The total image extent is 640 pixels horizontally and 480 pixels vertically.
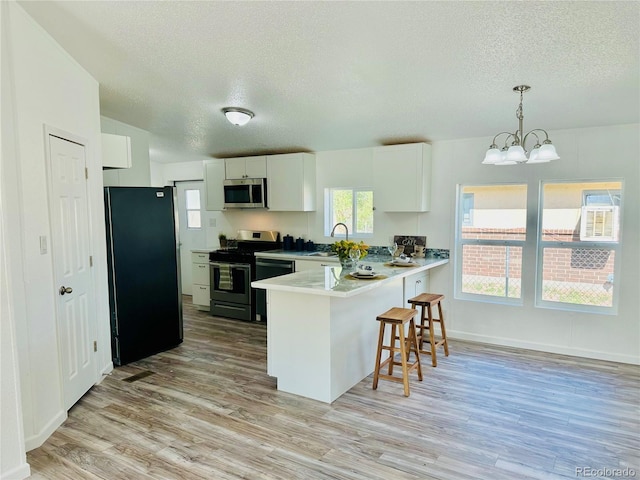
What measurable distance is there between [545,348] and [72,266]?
14.6 ft

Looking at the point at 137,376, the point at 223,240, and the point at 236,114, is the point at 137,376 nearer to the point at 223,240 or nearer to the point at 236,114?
the point at 236,114

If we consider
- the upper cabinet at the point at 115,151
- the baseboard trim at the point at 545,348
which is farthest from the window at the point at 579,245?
the upper cabinet at the point at 115,151

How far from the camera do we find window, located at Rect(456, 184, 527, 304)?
436 cm

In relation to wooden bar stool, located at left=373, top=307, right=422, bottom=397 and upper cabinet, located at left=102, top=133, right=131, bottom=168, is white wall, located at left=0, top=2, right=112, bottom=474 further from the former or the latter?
wooden bar stool, located at left=373, top=307, right=422, bottom=397

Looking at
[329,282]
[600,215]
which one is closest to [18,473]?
[329,282]

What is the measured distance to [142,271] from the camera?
389cm

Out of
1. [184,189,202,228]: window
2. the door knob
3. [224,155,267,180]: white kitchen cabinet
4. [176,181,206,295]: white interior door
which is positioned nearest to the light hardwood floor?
the door knob

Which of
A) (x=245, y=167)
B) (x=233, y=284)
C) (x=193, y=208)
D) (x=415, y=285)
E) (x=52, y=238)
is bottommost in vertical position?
(x=233, y=284)

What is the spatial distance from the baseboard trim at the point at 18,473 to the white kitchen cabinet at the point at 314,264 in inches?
126

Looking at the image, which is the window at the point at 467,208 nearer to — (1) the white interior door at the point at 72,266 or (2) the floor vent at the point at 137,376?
(2) the floor vent at the point at 137,376

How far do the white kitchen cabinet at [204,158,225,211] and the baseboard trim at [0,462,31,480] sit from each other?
4255 mm

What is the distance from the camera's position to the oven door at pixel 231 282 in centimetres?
539

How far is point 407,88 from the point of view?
3193mm

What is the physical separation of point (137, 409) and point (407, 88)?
10.5ft
